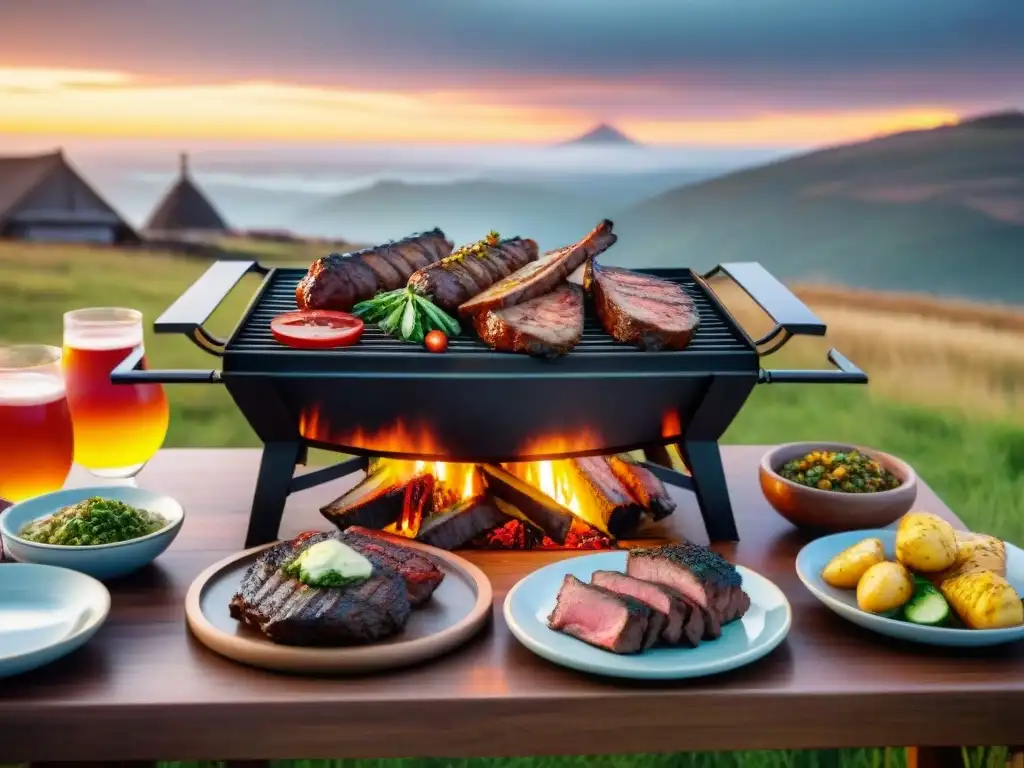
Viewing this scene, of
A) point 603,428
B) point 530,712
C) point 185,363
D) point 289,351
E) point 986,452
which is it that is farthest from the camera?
point 185,363

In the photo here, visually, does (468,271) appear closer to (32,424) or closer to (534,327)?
(534,327)

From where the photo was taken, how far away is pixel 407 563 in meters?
2.58

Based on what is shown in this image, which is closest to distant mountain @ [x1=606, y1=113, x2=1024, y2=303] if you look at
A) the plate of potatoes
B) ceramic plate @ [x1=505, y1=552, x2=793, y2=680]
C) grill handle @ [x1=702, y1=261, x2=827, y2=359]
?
grill handle @ [x1=702, y1=261, x2=827, y2=359]

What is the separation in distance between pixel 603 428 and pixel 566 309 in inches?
12.3

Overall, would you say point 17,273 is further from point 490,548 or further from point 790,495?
point 790,495

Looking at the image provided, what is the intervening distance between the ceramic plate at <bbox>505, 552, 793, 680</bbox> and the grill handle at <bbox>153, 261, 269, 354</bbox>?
3.00 ft

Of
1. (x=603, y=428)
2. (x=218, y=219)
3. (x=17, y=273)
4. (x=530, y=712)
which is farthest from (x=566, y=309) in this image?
(x=17, y=273)

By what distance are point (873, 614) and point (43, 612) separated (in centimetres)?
174

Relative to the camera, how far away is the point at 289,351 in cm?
273

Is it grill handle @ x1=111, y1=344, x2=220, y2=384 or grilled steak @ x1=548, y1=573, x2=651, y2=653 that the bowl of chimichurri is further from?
grilled steak @ x1=548, y1=573, x2=651, y2=653

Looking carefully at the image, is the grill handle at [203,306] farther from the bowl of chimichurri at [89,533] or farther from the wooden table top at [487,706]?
the wooden table top at [487,706]

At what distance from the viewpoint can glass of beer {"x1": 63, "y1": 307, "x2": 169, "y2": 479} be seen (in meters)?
3.21

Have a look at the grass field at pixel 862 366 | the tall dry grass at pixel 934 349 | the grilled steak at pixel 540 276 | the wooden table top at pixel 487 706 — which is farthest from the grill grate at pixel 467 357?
the tall dry grass at pixel 934 349

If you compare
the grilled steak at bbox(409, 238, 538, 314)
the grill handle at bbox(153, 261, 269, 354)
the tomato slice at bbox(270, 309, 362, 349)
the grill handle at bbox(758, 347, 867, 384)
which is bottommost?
the grill handle at bbox(758, 347, 867, 384)
